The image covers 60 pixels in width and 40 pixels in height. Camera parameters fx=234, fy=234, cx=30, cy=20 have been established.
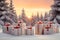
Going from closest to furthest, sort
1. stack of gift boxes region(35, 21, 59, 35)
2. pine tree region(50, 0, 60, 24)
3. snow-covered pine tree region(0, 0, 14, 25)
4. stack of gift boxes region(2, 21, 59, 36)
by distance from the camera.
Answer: stack of gift boxes region(2, 21, 59, 36), stack of gift boxes region(35, 21, 59, 35), snow-covered pine tree region(0, 0, 14, 25), pine tree region(50, 0, 60, 24)

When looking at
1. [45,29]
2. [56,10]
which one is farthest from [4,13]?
[45,29]

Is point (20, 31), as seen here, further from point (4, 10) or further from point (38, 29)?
point (4, 10)

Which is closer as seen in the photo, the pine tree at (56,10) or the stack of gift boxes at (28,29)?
the stack of gift boxes at (28,29)

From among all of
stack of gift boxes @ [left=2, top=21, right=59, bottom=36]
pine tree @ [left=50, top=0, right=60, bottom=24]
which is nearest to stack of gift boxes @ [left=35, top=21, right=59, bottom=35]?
stack of gift boxes @ [left=2, top=21, right=59, bottom=36]

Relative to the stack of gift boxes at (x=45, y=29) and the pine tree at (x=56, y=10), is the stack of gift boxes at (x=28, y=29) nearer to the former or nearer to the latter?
the stack of gift boxes at (x=45, y=29)

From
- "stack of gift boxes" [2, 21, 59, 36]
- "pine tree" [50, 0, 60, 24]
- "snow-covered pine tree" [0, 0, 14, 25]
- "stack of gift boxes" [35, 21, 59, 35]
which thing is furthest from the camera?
"pine tree" [50, 0, 60, 24]

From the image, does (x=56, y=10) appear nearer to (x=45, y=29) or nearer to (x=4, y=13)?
(x=4, y=13)

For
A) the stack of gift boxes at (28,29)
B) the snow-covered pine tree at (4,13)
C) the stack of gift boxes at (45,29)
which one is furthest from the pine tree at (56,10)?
the stack of gift boxes at (28,29)

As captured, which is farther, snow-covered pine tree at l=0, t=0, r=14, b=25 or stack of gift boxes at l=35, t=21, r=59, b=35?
snow-covered pine tree at l=0, t=0, r=14, b=25

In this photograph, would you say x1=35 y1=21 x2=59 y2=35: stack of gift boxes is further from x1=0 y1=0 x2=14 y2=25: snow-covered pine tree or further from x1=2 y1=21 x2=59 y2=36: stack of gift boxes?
x1=0 y1=0 x2=14 y2=25: snow-covered pine tree

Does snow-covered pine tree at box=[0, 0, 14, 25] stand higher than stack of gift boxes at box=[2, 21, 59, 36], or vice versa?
snow-covered pine tree at box=[0, 0, 14, 25]

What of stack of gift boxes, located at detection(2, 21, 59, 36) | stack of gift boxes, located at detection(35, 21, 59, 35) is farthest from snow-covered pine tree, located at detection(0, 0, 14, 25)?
stack of gift boxes, located at detection(35, 21, 59, 35)

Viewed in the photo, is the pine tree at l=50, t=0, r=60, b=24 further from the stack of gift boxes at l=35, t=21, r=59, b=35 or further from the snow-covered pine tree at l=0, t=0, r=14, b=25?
the stack of gift boxes at l=35, t=21, r=59, b=35

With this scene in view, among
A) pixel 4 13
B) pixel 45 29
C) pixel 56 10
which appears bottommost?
pixel 45 29
